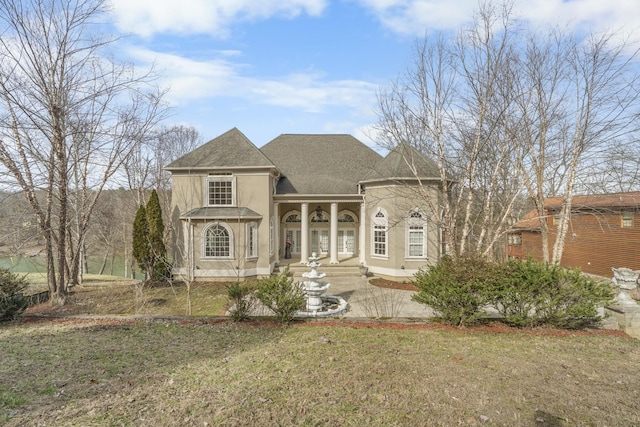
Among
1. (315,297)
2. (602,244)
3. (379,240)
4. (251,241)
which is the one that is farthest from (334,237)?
(602,244)

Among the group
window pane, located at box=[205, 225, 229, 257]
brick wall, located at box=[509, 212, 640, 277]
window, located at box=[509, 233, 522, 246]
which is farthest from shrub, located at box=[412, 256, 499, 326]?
window, located at box=[509, 233, 522, 246]

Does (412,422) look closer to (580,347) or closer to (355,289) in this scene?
(580,347)

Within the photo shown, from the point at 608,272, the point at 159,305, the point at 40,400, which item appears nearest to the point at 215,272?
the point at 159,305

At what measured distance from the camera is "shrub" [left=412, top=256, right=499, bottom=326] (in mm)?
7645

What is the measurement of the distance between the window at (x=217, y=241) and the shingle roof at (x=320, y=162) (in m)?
4.12

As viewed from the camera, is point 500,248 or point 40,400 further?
point 500,248

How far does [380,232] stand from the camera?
16984 millimetres

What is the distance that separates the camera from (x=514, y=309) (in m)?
7.82

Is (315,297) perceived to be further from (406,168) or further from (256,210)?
(406,168)

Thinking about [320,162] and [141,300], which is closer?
[141,300]

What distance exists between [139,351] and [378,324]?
5.42 metres

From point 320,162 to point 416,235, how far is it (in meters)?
7.74

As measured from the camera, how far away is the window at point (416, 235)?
1611 centimetres

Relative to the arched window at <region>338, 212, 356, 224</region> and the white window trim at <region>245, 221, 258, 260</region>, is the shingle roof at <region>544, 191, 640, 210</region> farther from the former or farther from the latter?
the white window trim at <region>245, 221, 258, 260</region>
